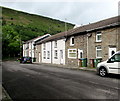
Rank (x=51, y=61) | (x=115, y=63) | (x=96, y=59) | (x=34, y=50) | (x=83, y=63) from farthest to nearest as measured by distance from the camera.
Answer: (x=34, y=50) → (x=51, y=61) → (x=83, y=63) → (x=96, y=59) → (x=115, y=63)

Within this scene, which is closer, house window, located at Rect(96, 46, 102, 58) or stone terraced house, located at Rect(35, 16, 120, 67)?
stone terraced house, located at Rect(35, 16, 120, 67)

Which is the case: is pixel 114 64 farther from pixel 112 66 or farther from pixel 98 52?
pixel 98 52

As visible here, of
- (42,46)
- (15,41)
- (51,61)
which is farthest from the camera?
(15,41)

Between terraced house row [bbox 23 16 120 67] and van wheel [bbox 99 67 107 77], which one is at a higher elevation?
terraced house row [bbox 23 16 120 67]

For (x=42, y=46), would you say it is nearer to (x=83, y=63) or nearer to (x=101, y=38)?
(x=83, y=63)

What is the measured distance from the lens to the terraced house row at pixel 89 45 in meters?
15.9

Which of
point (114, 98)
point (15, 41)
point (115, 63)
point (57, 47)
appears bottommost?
point (114, 98)

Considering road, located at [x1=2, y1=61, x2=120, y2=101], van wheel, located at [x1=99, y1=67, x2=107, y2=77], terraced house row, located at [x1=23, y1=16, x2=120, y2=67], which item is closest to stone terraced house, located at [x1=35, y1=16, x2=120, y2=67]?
terraced house row, located at [x1=23, y1=16, x2=120, y2=67]

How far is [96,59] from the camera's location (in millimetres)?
16656

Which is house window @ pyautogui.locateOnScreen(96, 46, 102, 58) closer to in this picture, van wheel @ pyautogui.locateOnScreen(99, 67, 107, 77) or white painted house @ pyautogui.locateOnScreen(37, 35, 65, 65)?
van wheel @ pyautogui.locateOnScreen(99, 67, 107, 77)

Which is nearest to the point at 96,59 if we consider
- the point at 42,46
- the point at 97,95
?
the point at 97,95

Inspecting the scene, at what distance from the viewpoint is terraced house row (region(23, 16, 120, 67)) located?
15.9 metres

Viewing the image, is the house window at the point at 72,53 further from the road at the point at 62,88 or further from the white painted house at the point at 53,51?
the road at the point at 62,88

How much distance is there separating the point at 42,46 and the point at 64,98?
2861cm
